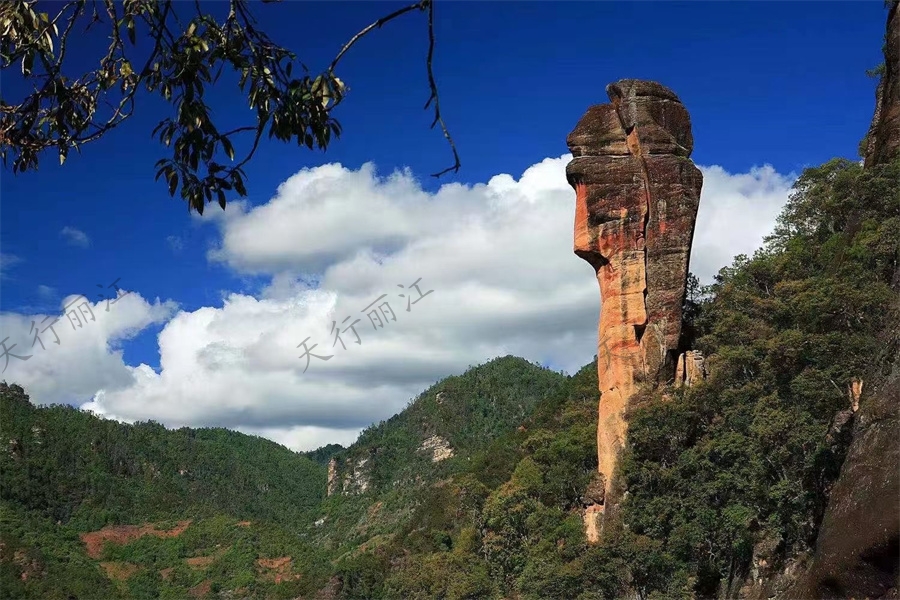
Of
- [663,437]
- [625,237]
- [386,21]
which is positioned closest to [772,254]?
[625,237]

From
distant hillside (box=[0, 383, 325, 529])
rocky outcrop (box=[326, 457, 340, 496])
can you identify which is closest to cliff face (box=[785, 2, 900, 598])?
distant hillside (box=[0, 383, 325, 529])

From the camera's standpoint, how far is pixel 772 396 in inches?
862

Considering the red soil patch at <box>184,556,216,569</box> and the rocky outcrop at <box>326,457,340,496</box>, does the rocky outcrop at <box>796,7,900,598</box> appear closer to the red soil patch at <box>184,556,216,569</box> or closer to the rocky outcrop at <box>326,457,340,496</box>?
the red soil patch at <box>184,556,216,569</box>

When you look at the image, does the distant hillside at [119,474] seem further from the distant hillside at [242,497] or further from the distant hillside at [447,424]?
the distant hillside at [447,424]

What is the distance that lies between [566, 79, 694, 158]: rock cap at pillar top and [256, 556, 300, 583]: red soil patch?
55.0 meters

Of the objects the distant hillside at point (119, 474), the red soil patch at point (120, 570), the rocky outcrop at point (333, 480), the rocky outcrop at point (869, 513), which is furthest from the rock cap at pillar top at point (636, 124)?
the rocky outcrop at point (333, 480)

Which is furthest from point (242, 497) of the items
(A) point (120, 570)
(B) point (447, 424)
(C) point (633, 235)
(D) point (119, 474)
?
(C) point (633, 235)

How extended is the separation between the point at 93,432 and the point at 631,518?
99907mm

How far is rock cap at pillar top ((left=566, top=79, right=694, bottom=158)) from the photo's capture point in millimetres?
31297

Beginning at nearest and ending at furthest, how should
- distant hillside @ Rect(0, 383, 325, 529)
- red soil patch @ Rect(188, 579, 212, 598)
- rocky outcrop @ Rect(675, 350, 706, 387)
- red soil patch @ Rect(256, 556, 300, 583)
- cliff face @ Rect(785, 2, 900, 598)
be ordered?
cliff face @ Rect(785, 2, 900, 598), rocky outcrop @ Rect(675, 350, 706, 387), red soil patch @ Rect(188, 579, 212, 598), red soil patch @ Rect(256, 556, 300, 583), distant hillside @ Rect(0, 383, 325, 529)

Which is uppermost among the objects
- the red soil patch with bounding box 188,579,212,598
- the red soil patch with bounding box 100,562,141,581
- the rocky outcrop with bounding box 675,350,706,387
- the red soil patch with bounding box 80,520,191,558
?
the rocky outcrop with bounding box 675,350,706,387

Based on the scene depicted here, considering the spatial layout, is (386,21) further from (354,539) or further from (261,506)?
(261,506)

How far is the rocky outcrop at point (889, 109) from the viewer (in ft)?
65.9

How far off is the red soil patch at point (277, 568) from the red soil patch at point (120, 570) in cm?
1254
